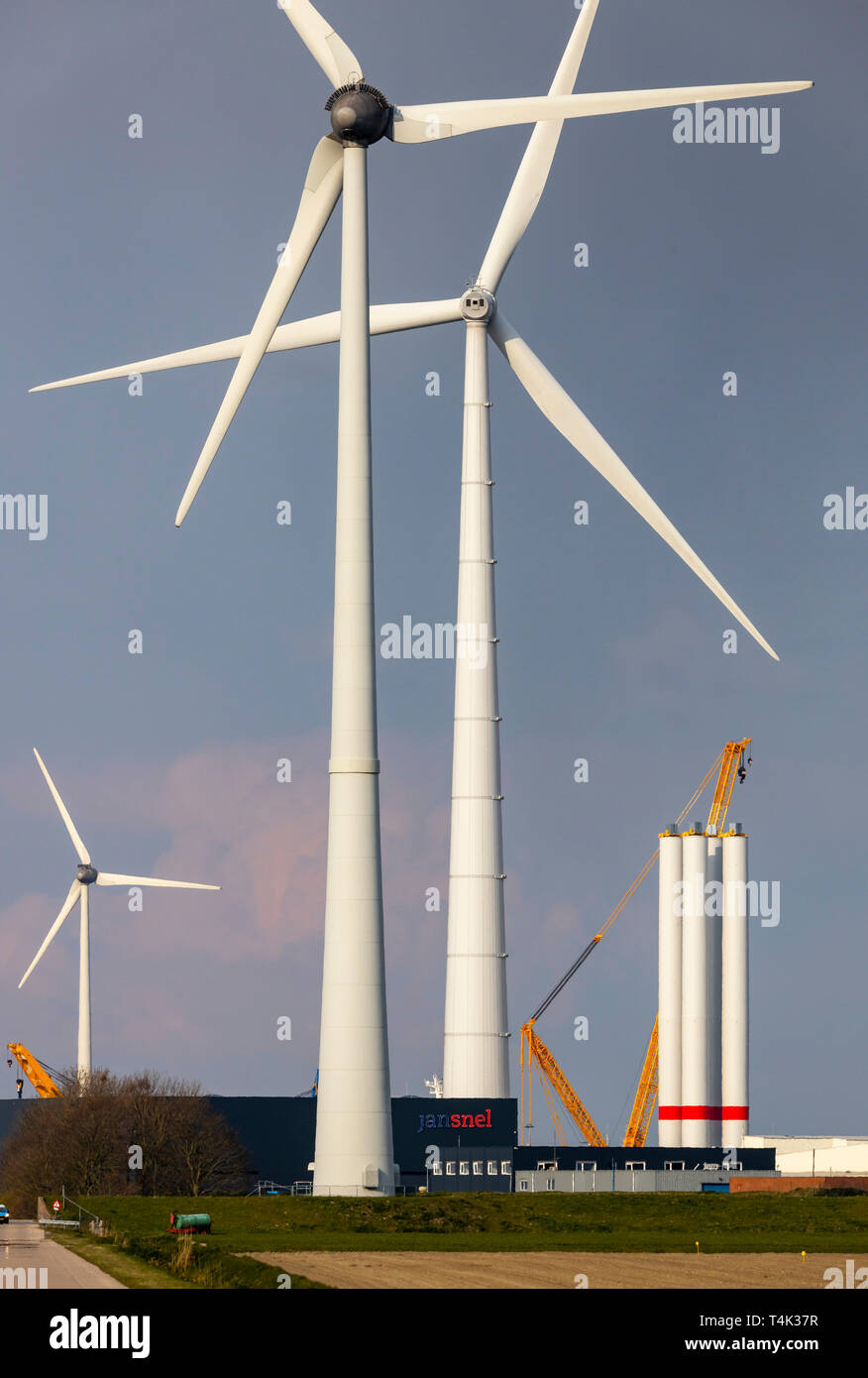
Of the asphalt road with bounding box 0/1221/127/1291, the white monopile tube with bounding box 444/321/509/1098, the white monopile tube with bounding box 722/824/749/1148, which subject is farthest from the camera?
the white monopile tube with bounding box 722/824/749/1148

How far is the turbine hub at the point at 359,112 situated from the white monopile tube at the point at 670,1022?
90216 mm

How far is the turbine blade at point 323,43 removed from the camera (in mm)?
84438

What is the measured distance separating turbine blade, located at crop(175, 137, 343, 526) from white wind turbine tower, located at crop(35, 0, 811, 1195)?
0.26 feet

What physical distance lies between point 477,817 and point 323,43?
5849 cm

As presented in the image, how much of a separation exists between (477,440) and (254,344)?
170ft

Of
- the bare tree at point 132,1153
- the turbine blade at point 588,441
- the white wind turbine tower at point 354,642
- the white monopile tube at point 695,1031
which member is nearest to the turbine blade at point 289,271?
the white wind turbine tower at point 354,642

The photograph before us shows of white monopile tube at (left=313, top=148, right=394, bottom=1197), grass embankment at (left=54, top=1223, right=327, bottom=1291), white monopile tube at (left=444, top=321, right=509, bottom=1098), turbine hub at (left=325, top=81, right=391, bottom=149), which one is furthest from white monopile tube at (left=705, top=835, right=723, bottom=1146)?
turbine hub at (left=325, top=81, right=391, bottom=149)

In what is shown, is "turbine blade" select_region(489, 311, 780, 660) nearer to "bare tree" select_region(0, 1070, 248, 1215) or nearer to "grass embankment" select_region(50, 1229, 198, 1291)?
"grass embankment" select_region(50, 1229, 198, 1291)

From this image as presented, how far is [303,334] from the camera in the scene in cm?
11838

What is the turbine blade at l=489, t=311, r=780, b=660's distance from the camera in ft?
322

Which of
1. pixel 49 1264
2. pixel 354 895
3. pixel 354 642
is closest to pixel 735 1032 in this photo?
pixel 354 895

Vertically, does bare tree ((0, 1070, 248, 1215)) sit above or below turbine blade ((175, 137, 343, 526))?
below

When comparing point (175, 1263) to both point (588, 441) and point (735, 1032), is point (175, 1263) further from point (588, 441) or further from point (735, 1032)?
point (735, 1032)

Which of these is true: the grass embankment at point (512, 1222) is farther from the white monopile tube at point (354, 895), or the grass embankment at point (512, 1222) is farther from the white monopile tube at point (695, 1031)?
the white monopile tube at point (695, 1031)
